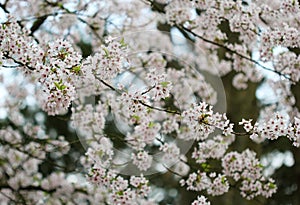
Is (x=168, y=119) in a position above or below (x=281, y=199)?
above

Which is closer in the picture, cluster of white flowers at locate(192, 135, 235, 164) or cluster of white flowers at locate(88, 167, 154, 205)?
cluster of white flowers at locate(88, 167, 154, 205)

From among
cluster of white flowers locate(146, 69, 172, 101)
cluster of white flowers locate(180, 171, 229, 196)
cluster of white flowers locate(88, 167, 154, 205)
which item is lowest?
cluster of white flowers locate(180, 171, 229, 196)

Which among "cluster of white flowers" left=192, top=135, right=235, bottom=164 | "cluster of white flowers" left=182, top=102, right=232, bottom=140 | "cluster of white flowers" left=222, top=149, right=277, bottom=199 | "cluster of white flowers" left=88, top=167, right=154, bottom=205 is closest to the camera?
"cluster of white flowers" left=182, top=102, right=232, bottom=140

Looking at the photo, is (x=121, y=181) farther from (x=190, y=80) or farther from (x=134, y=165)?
(x=190, y=80)

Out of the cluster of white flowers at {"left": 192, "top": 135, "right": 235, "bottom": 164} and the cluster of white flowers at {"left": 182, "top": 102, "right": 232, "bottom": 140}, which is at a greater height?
the cluster of white flowers at {"left": 182, "top": 102, "right": 232, "bottom": 140}

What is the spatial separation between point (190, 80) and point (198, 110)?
9.76 feet

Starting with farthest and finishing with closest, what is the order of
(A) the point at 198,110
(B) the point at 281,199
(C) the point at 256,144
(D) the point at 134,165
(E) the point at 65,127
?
(E) the point at 65,127 < (B) the point at 281,199 < (C) the point at 256,144 < (D) the point at 134,165 < (A) the point at 198,110

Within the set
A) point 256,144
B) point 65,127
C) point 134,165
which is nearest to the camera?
point 134,165

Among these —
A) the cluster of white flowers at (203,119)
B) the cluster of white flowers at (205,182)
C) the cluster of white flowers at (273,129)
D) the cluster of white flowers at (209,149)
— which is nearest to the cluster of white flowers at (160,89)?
the cluster of white flowers at (203,119)

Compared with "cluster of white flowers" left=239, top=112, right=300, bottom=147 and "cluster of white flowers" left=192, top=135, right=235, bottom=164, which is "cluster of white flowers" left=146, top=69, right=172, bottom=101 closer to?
"cluster of white flowers" left=239, top=112, right=300, bottom=147

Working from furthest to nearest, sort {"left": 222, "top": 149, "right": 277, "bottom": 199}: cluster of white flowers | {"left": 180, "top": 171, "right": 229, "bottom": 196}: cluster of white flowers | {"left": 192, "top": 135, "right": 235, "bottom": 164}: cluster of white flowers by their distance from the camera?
{"left": 192, "top": 135, "right": 235, "bottom": 164}: cluster of white flowers
{"left": 222, "top": 149, "right": 277, "bottom": 199}: cluster of white flowers
{"left": 180, "top": 171, "right": 229, "bottom": 196}: cluster of white flowers

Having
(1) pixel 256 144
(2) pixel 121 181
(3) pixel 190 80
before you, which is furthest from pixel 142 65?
(1) pixel 256 144

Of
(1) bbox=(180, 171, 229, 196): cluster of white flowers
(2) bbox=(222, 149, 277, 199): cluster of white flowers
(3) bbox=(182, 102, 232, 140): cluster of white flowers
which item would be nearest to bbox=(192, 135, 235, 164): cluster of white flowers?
(2) bbox=(222, 149, 277, 199): cluster of white flowers

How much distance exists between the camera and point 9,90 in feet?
17.5
